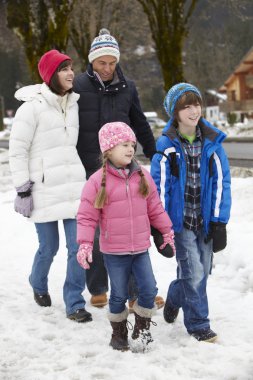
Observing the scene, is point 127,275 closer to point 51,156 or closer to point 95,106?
point 51,156

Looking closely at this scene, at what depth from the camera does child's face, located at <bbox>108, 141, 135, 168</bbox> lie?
3.83 meters

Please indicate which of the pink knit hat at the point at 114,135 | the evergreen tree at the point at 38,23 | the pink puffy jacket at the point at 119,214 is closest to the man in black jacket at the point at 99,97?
the pink knit hat at the point at 114,135

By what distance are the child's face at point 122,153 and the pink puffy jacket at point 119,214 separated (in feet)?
0.21

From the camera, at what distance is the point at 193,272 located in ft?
13.4

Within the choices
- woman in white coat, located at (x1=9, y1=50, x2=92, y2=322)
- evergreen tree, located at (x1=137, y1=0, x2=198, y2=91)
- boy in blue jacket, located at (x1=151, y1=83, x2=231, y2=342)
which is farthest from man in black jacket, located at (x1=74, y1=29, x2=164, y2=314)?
evergreen tree, located at (x1=137, y1=0, x2=198, y2=91)

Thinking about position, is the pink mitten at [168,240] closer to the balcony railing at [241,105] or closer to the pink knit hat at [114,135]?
the pink knit hat at [114,135]

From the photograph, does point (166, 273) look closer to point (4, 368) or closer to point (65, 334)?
point (65, 334)

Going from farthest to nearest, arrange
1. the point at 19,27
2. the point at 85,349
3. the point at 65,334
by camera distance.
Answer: the point at 19,27
the point at 65,334
the point at 85,349

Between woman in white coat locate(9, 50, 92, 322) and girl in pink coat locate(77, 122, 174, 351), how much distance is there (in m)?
0.82

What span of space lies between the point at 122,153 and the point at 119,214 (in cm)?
40

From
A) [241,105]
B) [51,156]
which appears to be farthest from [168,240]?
[241,105]

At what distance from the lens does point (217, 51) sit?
77.6 metres

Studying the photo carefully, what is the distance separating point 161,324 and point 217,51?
7658 centimetres

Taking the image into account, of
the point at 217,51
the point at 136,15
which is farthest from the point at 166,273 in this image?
the point at 217,51
